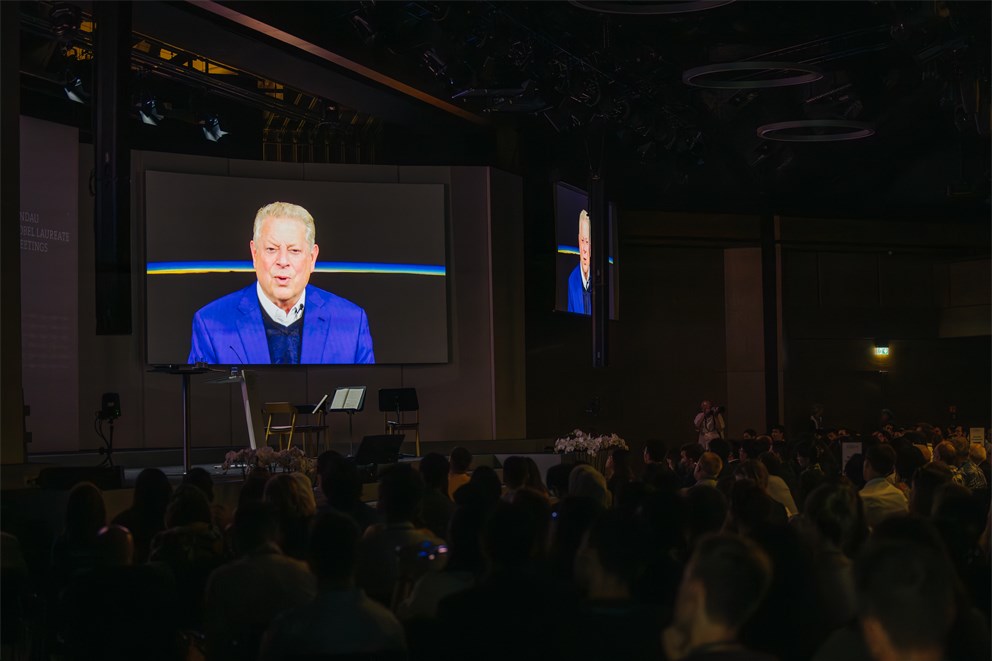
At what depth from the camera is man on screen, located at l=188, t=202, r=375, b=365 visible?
1320 centimetres

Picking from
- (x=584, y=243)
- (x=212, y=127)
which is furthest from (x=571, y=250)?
(x=212, y=127)

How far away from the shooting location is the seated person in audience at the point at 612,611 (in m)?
2.77

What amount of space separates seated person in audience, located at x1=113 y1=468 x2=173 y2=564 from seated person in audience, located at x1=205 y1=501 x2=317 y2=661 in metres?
1.13

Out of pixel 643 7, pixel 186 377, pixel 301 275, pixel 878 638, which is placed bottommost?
pixel 878 638

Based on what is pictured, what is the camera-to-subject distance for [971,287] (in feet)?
63.2

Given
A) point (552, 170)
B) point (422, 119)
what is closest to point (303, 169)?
point (422, 119)

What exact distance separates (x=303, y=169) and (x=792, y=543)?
11623 mm

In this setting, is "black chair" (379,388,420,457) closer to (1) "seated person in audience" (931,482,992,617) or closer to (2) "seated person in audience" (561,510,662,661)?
(1) "seated person in audience" (931,482,992,617)

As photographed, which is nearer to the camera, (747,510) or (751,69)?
(747,510)

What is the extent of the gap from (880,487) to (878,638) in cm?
376

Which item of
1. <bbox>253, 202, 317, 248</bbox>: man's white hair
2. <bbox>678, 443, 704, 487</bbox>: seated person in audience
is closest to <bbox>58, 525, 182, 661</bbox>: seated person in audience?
<bbox>678, 443, 704, 487</bbox>: seated person in audience

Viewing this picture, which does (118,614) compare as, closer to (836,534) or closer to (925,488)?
(836,534)

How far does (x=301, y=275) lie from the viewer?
13.6 meters

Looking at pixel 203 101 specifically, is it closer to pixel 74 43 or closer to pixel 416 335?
pixel 74 43
